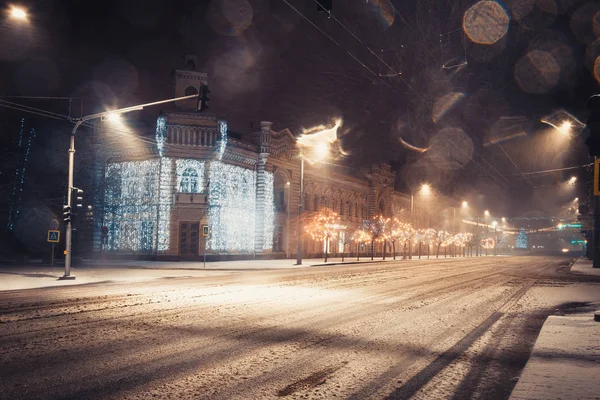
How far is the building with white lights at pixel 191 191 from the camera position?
3981 centimetres

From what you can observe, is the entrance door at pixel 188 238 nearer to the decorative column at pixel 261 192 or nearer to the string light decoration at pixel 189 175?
the string light decoration at pixel 189 175

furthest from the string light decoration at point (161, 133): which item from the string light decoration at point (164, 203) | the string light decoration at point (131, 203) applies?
the string light decoration at point (131, 203)

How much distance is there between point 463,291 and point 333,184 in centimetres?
4337

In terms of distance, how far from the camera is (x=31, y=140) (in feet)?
134

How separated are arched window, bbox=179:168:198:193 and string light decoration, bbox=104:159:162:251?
2.10 metres

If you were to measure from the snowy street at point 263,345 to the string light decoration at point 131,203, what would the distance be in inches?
1005

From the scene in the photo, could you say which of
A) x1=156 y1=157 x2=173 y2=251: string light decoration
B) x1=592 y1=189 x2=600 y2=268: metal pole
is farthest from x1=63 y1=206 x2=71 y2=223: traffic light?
x1=592 y1=189 x2=600 y2=268: metal pole

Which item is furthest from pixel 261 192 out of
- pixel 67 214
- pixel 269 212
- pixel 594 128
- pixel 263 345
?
pixel 594 128

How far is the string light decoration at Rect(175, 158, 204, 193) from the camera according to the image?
40.2m

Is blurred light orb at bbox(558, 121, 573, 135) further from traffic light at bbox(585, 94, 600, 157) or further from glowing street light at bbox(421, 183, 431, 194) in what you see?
glowing street light at bbox(421, 183, 431, 194)

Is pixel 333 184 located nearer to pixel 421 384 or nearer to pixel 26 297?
pixel 26 297

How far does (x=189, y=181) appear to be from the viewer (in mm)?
40656

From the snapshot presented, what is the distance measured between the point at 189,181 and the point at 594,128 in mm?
36112

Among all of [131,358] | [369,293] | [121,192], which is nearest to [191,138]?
[121,192]
